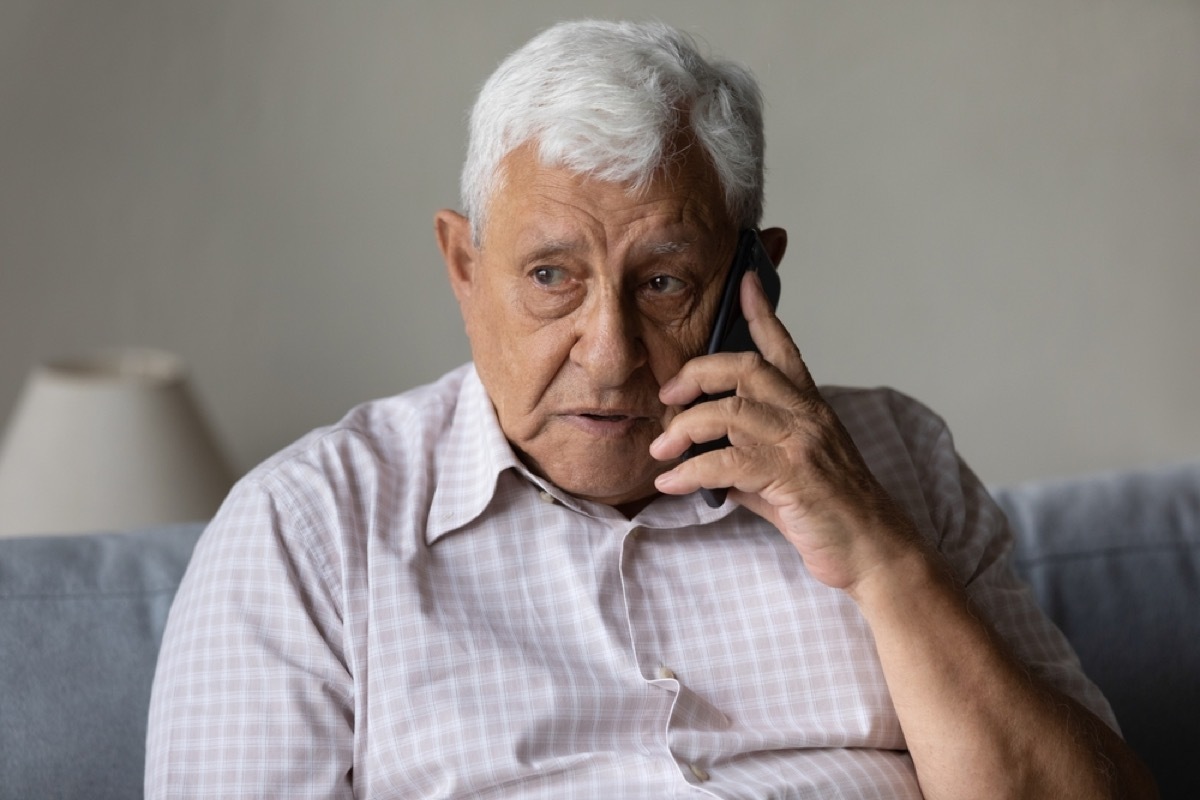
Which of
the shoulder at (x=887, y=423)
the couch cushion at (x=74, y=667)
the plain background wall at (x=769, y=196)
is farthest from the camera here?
the plain background wall at (x=769, y=196)

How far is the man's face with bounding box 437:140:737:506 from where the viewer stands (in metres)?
1.35

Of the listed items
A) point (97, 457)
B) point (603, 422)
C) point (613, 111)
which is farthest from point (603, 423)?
point (97, 457)

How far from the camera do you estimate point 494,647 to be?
1368mm

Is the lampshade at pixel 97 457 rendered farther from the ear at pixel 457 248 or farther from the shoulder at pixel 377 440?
the ear at pixel 457 248

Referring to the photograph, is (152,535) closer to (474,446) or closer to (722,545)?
(474,446)

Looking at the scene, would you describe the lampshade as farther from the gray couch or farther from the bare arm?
the bare arm

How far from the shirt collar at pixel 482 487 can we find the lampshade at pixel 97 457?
0.96 meters

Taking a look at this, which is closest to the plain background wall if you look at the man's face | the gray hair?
the gray hair

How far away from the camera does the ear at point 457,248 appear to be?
150cm

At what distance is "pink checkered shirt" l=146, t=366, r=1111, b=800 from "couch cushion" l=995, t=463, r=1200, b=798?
0.35m

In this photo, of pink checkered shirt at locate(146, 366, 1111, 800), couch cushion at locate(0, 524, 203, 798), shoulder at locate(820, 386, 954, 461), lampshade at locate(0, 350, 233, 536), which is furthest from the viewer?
lampshade at locate(0, 350, 233, 536)

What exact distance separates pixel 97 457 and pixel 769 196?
1535mm

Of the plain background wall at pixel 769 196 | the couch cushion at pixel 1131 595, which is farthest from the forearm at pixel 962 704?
the plain background wall at pixel 769 196

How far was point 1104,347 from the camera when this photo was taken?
10.5ft
